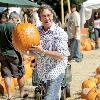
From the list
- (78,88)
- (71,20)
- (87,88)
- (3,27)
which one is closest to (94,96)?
(87,88)

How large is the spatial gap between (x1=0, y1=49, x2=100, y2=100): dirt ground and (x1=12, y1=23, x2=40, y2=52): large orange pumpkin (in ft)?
9.64

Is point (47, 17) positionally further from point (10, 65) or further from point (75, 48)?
point (75, 48)

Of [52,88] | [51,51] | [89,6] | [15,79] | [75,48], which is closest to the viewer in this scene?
[51,51]

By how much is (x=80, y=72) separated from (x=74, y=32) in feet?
6.18

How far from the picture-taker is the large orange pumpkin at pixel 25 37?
186 inches

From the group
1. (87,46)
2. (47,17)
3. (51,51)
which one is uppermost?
(47,17)

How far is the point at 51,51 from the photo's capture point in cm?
453

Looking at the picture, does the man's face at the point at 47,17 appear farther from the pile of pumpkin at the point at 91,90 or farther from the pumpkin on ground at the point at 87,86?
the pumpkin on ground at the point at 87,86

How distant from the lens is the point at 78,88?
8438mm

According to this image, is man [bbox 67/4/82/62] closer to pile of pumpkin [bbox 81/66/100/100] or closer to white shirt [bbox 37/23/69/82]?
pile of pumpkin [bbox 81/66/100/100]

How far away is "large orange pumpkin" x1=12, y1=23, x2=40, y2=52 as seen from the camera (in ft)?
15.5

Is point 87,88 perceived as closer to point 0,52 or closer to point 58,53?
point 0,52

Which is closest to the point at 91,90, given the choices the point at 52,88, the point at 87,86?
the point at 87,86

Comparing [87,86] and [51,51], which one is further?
[87,86]
